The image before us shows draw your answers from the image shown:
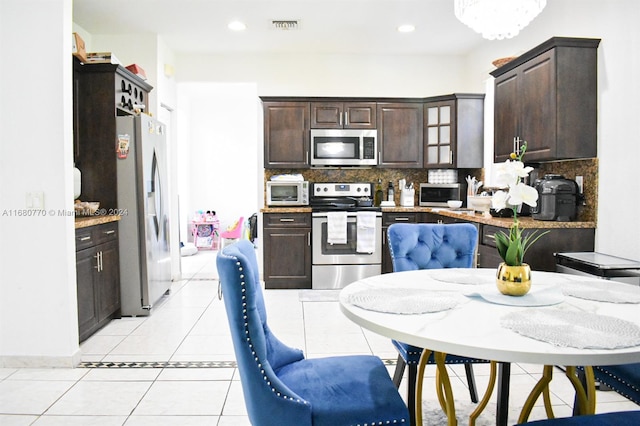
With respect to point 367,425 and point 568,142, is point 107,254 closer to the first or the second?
point 367,425

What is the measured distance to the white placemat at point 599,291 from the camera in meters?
1.58

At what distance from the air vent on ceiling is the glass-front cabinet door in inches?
71.0

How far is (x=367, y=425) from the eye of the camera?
136 centimetres

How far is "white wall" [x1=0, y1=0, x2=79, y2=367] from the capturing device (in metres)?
2.74

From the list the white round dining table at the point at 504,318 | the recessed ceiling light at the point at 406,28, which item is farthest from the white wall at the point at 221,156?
the white round dining table at the point at 504,318

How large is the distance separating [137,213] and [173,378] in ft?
5.60

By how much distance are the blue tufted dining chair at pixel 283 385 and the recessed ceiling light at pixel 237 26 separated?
11.6 feet

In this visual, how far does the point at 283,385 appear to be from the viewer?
1.32 m

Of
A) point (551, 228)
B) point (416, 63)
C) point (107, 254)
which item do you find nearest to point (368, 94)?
point (416, 63)

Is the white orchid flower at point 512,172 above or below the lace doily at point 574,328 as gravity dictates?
above

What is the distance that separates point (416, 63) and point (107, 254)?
4.09 meters

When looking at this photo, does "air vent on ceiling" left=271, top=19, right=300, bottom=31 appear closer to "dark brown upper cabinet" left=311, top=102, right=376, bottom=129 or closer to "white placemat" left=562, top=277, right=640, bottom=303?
"dark brown upper cabinet" left=311, top=102, right=376, bottom=129

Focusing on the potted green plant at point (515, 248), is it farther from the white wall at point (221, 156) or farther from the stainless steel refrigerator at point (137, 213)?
the white wall at point (221, 156)

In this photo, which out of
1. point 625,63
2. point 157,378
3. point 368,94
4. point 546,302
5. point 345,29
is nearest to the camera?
point 546,302
